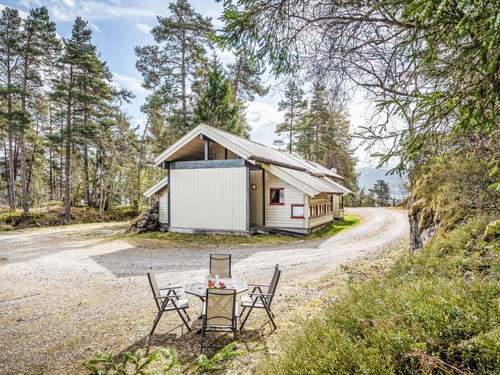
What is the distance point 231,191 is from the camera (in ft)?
49.7

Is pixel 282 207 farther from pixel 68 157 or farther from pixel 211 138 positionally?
pixel 68 157

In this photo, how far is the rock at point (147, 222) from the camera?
669 inches

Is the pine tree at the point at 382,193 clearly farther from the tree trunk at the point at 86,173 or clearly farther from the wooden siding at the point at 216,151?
the tree trunk at the point at 86,173

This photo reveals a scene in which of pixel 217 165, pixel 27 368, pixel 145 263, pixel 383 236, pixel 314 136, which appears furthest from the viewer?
pixel 314 136

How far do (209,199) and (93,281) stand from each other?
8027 mm

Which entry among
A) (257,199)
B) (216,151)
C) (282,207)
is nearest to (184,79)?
(216,151)

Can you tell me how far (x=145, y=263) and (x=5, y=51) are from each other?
835 inches

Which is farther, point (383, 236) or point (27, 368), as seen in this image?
point (383, 236)

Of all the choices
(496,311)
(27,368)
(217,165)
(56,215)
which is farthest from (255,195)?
(56,215)

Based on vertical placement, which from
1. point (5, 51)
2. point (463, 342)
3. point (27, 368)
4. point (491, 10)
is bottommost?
point (27, 368)

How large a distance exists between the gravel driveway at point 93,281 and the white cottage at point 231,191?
2407 millimetres

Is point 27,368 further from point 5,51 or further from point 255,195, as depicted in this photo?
point 5,51

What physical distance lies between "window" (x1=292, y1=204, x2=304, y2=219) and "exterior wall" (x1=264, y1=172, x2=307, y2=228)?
0.16m

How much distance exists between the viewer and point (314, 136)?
35125 mm
